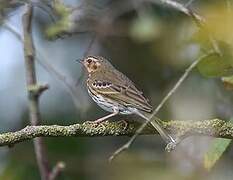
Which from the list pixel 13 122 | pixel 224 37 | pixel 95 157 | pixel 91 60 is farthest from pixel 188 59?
pixel 224 37

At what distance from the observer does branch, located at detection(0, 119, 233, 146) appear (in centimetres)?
343

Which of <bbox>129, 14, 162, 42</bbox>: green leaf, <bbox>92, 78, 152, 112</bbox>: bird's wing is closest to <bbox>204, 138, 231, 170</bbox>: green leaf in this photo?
<bbox>92, 78, 152, 112</bbox>: bird's wing

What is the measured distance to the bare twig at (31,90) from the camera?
3.95 m

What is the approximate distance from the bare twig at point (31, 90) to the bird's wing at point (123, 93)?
50 cm

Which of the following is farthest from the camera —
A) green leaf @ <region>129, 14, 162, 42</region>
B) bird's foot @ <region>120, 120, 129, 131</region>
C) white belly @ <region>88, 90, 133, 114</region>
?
green leaf @ <region>129, 14, 162, 42</region>

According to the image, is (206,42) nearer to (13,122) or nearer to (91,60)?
(91,60)

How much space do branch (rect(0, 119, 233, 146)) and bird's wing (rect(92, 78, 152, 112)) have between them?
0.72m

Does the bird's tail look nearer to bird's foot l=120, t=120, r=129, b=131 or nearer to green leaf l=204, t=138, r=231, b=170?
bird's foot l=120, t=120, r=129, b=131

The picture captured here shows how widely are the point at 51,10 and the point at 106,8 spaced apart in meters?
1.36

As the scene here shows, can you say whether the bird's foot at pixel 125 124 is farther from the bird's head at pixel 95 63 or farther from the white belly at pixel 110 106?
the bird's head at pixel 95 63

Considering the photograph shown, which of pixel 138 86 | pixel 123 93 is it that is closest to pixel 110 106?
pixel 123 93

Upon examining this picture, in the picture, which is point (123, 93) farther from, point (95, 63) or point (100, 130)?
point (100, 130)

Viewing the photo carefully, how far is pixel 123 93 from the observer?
15.1 ft

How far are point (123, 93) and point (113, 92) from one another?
0.44ft
